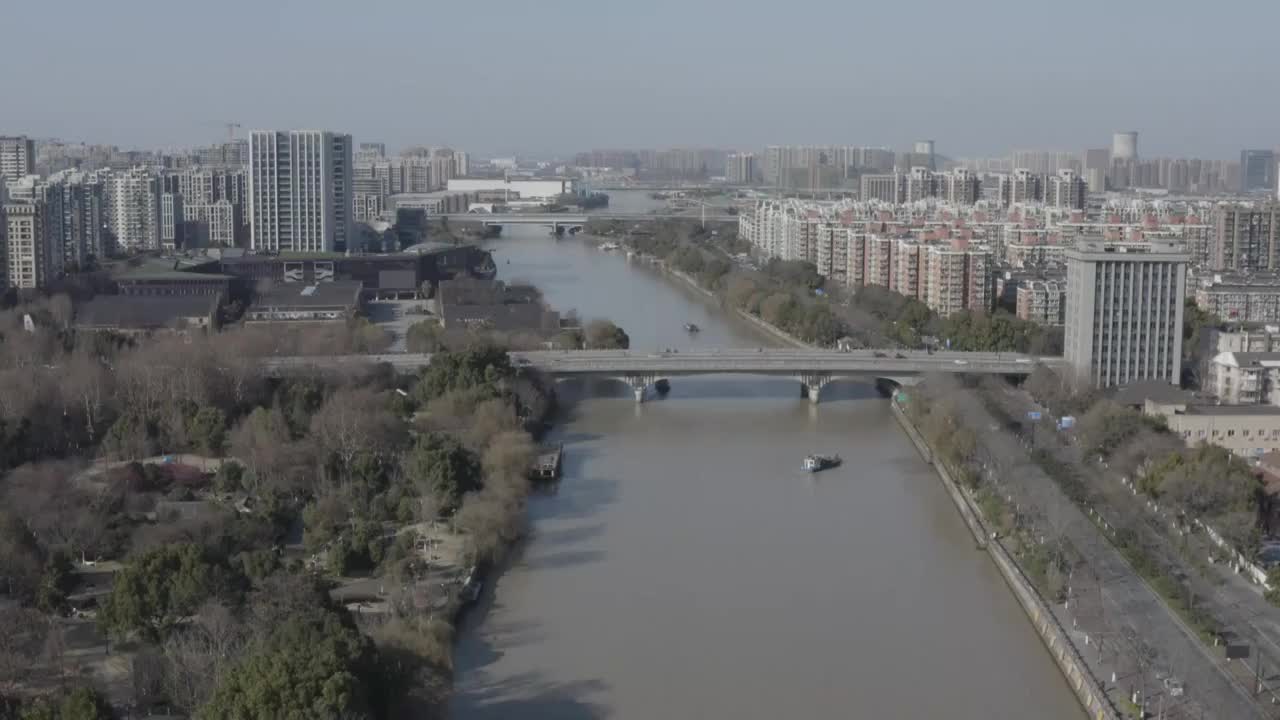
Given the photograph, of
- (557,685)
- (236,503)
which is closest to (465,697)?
(557,685)

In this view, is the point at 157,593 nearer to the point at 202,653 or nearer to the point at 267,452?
the point at 202,653

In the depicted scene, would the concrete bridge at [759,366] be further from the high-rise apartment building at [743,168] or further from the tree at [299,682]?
the high-rise apartment building at [743,168]

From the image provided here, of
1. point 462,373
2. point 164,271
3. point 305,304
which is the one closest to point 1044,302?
point 462,373

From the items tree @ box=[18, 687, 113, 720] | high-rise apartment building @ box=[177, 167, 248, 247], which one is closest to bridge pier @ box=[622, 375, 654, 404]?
tree @ box=[18, 687, 113, 720]

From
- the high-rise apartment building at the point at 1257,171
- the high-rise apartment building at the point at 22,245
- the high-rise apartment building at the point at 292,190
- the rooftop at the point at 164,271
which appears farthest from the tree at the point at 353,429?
the high-rise apartment building at the point at 1257,171

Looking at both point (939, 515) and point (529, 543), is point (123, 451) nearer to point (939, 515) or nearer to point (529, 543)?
point (529, 543)
